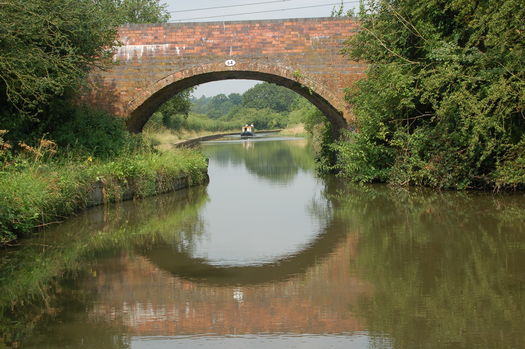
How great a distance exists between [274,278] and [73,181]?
18.2ft

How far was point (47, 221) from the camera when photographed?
35.3 feet

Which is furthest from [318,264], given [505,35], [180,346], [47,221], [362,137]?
[362,137]

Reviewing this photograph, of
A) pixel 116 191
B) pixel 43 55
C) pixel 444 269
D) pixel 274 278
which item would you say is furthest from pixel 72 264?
pixel 43 55

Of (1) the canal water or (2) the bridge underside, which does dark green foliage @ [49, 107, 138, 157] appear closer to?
(2) the bridge underside

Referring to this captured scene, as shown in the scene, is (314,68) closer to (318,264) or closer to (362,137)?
(362,137)

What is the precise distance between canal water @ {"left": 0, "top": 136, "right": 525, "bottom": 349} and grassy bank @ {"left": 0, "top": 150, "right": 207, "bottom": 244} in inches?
13.6

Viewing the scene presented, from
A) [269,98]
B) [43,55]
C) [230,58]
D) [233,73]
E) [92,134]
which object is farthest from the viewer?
[269,98]

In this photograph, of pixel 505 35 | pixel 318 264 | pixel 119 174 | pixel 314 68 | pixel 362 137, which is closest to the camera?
pixel 318 264

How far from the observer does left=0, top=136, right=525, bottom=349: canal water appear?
17.9 ft

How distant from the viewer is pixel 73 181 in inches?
461

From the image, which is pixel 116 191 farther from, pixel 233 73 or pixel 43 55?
pixel 233 73

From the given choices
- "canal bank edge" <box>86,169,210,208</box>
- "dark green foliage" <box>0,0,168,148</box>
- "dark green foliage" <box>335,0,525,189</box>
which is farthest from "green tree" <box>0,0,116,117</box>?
"dark green foliage" <box>335,0,525,189</box>

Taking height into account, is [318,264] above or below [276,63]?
below

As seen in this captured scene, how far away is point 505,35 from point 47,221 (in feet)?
29.2
